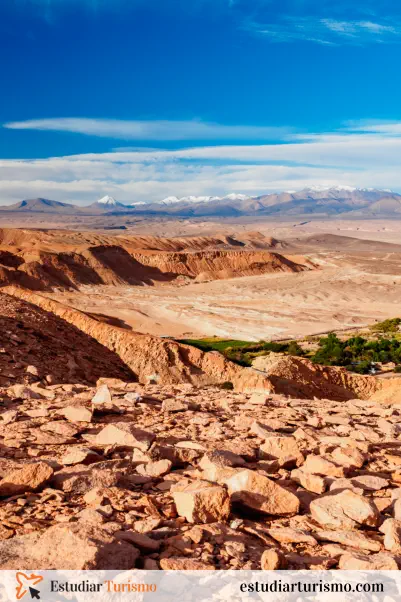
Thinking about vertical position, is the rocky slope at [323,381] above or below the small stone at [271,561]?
below

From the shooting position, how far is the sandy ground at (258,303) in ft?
160

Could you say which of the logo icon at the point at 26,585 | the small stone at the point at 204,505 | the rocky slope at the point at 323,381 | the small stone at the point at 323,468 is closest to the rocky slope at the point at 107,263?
the rocky slope at the point at 323,381

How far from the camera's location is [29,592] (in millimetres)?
3244

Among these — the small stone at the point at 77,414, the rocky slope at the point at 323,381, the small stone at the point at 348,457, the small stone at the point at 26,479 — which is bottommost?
the rocky slope at the point at 323,381

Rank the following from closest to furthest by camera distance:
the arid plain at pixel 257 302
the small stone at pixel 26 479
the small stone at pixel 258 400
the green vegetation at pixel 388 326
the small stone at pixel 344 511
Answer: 1. the small stone at pixel 344 511
2. the small stone at pixel 26 479
3. the small stone at pixel 258 400
4. the green vegetation at pixel 388 326
5. the arid plain at pixel 257 302

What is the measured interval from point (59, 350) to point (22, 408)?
7970mm

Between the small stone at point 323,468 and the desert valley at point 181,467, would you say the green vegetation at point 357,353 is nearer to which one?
the desert valley at point 181,467

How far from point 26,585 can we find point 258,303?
58.6 metres

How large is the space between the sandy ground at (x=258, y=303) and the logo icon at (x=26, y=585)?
4157 cm

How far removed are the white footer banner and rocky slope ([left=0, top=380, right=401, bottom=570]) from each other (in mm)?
79

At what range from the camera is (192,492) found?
4312 millimetres

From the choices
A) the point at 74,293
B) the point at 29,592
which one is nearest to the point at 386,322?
the point at 74,293

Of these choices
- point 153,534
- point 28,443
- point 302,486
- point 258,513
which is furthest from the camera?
point 28,443

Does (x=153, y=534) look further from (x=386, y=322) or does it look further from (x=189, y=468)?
(x=386, y=322)
